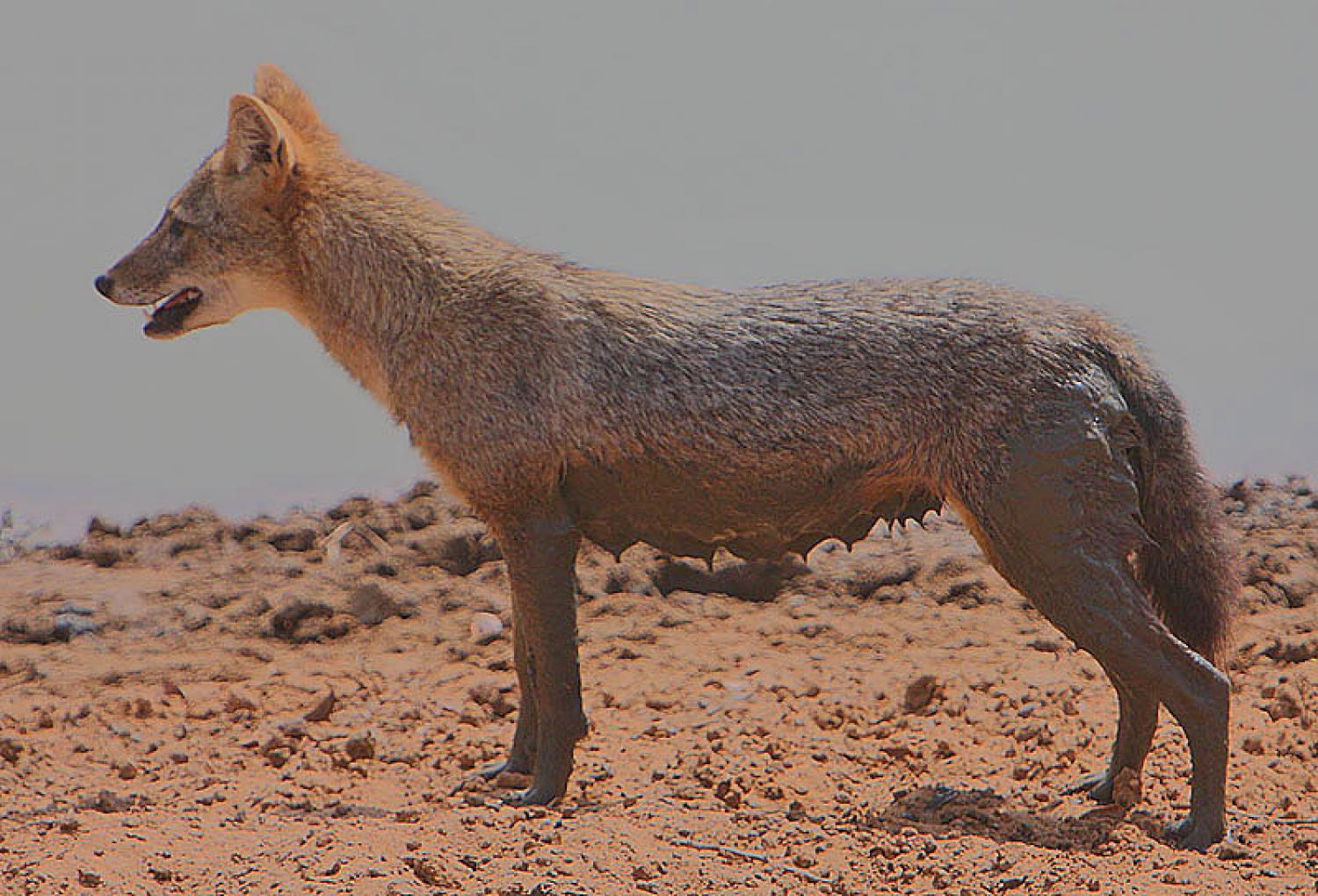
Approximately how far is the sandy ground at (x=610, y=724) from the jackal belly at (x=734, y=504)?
102 cm

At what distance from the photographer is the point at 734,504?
618 centimetres

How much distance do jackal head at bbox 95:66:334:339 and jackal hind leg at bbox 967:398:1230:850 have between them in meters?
2.90

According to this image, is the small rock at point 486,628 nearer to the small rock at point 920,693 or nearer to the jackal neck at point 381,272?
the small rock at point 920,693

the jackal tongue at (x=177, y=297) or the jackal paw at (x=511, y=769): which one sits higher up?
the jackal tongue at (x=177, y=297)

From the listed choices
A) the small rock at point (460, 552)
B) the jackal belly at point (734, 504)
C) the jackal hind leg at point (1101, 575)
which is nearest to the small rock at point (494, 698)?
the jackal belly at point (734, 504)

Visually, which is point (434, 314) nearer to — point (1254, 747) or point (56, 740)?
point (56, 740)

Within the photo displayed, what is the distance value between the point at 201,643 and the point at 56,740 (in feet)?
5.12

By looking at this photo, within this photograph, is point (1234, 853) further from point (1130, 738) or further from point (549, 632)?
point (549, 632)

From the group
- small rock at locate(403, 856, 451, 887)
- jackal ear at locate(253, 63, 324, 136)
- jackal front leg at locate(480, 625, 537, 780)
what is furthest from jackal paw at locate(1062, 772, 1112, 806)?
jackal ear at locate(253, 63, 324, 136)

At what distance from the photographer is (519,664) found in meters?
6.75

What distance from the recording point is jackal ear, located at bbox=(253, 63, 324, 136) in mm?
6822

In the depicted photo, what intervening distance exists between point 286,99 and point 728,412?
2329 mm

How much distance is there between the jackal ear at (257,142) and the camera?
6344 millimetres

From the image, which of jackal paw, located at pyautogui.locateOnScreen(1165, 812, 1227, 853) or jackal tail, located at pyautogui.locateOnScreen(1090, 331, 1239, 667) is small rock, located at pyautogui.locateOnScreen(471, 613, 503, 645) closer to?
jackal tail, located at pyautogui.locateOnScreen(1090, 331, 1239, 667)
